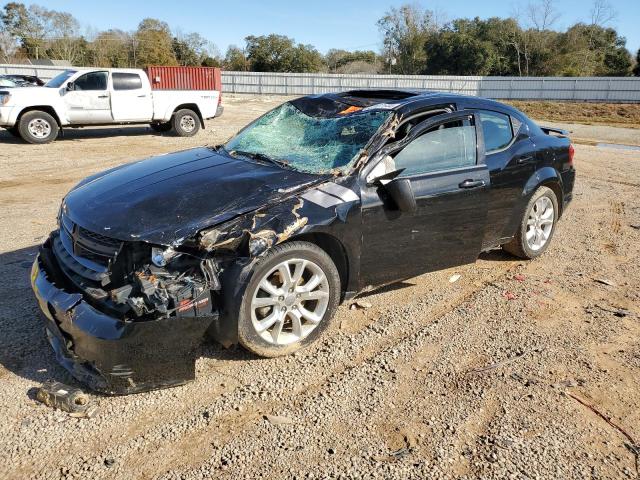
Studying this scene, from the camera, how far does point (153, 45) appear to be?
49.1m

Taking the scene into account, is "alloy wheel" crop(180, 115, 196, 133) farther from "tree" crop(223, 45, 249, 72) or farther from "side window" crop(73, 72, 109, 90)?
"tree" crop(223, 45, 249, 72)

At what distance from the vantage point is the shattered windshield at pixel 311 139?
3883 mm

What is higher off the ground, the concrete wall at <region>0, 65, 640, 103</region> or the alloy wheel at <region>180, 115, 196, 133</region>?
the concrete wall at <region>0, 65, 640, 103</region>

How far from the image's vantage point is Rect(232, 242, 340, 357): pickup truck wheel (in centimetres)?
320

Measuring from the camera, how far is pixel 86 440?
8.77ft

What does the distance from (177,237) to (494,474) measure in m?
2.09

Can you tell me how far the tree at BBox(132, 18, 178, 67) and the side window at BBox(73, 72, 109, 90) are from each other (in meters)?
36.9

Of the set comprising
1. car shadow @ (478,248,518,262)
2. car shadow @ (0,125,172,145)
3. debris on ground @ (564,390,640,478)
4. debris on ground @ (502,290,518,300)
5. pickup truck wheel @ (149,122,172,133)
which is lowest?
debris on ground @ (564,390,640,478)

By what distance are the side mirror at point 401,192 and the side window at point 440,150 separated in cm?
27

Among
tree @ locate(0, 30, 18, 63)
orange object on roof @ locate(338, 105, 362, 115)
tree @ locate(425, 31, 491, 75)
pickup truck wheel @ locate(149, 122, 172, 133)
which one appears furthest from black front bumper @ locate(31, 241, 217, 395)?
tree @ locate(0, 30, 18, 63)

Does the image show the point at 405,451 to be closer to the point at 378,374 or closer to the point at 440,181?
the point at 378,374

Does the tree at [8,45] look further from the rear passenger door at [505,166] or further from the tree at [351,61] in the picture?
the rear passenger door at [505,166]

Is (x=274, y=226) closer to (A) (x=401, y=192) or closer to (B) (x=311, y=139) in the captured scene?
(A) (x=401, y=192)

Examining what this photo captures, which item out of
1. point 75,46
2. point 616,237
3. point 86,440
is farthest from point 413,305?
point 75,46
